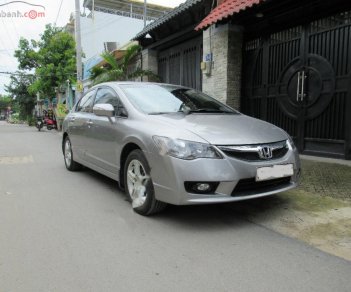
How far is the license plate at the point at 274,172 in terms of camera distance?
3.68 m

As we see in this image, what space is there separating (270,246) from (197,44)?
9.12 metres

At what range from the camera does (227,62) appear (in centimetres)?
941

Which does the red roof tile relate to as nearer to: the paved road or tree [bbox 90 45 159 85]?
tree [bbox 90 45 159 85]

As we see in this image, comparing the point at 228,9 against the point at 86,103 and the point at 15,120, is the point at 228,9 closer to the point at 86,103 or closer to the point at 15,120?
the point at 86,103

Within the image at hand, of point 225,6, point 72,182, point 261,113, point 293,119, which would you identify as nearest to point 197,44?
point 225,6

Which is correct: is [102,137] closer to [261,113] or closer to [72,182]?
[72,182]

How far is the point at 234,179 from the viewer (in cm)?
356

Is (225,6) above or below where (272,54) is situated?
above

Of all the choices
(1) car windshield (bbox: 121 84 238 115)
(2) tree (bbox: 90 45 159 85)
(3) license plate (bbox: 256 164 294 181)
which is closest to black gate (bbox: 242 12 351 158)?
(1) car windshield (bbox: 121 84 238 115)

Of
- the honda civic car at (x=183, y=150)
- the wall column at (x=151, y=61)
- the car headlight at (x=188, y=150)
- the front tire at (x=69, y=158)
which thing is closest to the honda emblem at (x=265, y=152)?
the honda civic car at (x=183, y=150)

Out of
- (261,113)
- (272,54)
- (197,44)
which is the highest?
(197,44)

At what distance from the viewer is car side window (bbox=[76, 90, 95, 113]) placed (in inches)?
239

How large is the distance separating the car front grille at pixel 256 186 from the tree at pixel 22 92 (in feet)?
127

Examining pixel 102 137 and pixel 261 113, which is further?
pixel 261 113
